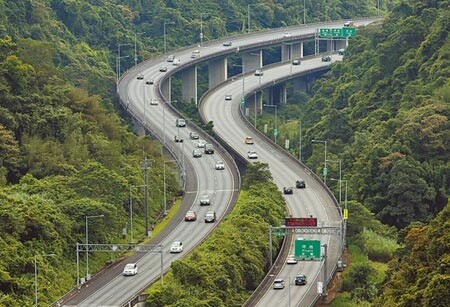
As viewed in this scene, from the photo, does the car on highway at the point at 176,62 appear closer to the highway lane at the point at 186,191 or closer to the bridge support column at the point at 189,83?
the bridge support column at the point at 189,83

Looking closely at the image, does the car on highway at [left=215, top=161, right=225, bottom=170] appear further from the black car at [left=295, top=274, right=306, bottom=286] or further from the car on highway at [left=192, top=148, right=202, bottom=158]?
the black car at [left=295, top=274, right=306, bottom=286]

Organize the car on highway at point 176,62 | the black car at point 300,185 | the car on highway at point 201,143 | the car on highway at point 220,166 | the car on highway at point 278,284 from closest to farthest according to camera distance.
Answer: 1. the car on highway at point 278,284
2. the black car at point 300,185
3. the car on highway at point 220,166
4. the car on highway at point 201,143
5. the car on highway at point 176,62

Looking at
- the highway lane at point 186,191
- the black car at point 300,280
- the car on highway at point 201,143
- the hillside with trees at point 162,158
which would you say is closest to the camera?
the hillside with trees at point 162,158

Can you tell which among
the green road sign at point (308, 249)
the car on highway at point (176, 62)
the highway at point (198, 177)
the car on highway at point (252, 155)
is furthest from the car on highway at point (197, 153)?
the green road sign at point (308, 249)

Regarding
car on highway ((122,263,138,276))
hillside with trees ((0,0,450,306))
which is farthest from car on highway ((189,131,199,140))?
car on highway ((122,263,138,276))

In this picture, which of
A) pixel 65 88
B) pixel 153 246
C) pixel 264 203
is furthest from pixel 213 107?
pixel 153 246

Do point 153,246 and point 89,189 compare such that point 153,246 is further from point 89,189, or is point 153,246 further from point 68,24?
point 68,24

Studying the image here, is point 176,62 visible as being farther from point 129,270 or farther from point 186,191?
point 129,270
